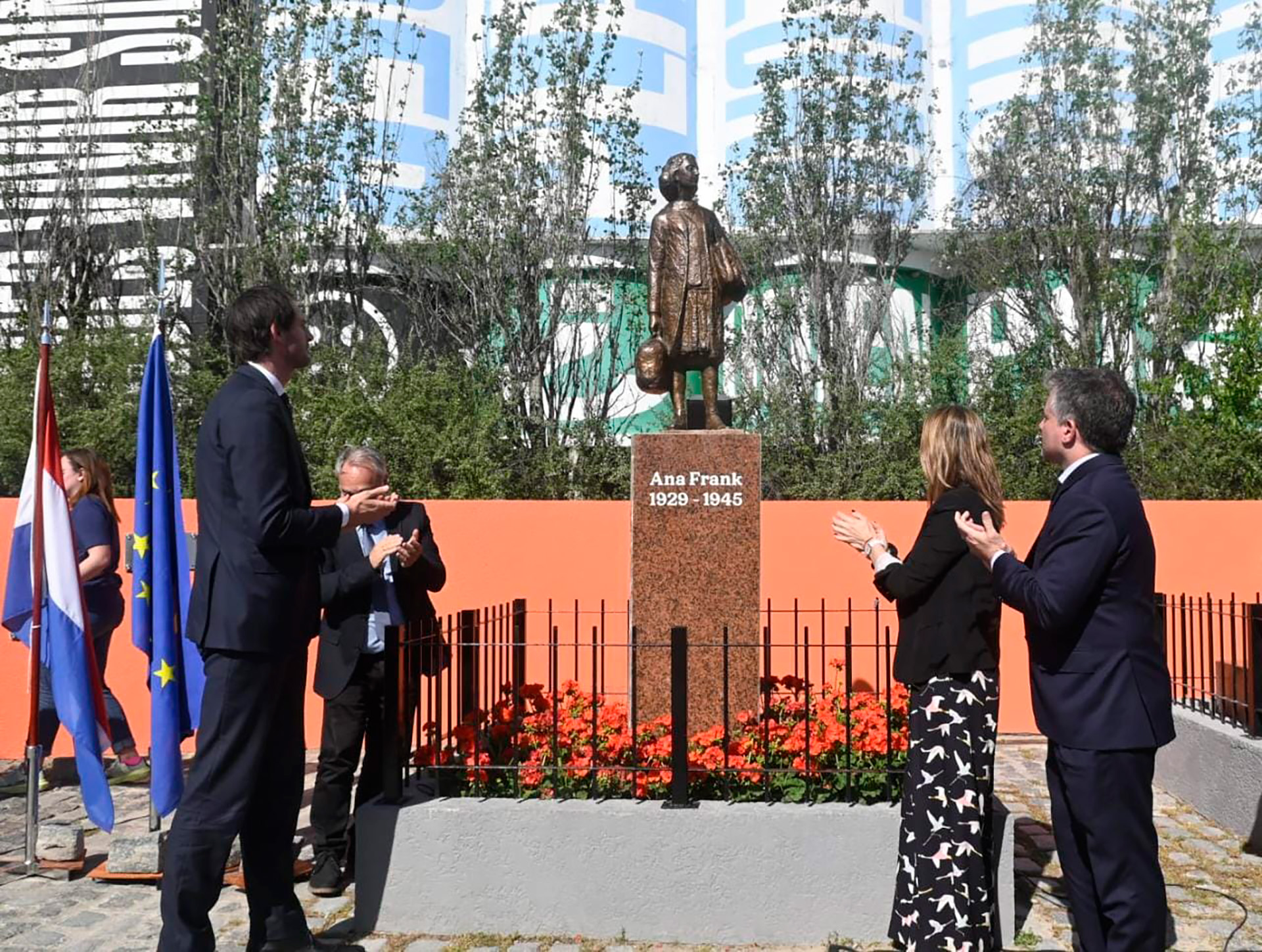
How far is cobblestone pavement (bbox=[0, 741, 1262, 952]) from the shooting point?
457 cm

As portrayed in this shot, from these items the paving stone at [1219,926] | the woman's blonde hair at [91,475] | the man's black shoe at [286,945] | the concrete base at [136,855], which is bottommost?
the paving stone at [1219,926]

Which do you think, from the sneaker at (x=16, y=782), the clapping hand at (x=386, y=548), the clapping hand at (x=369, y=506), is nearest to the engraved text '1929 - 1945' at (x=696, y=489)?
the clapping hand at (x=386, y=548)

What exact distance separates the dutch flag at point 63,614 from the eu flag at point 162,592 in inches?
10.9

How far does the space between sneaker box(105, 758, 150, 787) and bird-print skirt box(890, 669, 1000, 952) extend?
5.42 meters

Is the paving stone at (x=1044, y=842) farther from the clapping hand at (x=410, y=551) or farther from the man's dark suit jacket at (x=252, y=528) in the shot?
the man's dark suit jacket at (x=252, y=528)

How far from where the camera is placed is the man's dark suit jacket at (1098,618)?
3.25 m

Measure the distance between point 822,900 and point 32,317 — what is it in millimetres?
13225

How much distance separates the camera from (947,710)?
410 centimetres

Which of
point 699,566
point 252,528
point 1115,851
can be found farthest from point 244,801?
point 699,566

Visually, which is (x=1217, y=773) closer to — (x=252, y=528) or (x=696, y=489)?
(x=696, y=489)

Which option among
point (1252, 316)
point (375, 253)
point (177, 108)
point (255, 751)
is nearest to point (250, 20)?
point (177, 108)

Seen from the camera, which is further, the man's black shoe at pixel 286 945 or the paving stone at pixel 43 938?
the paving stone at pixel 43 938

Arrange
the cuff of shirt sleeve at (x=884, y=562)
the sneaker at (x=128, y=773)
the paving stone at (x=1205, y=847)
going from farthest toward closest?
the sneaker at (x=128, y=773)
the paving stone at (x=1205, y=847)
the cuff of shirt sleeve at (x=884, y=562)

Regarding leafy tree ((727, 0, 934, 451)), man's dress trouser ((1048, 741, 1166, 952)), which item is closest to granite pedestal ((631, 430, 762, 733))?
man's dress trouser ((1048, 741, 1166, 952))
